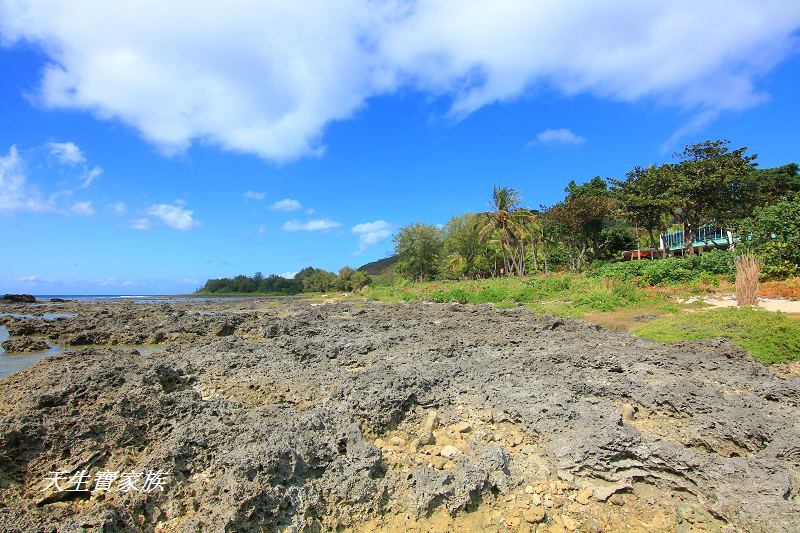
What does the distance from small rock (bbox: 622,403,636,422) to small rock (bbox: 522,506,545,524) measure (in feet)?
7.20

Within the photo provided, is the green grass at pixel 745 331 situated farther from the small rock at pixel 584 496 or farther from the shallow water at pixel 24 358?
the shallow water at pixel 24 358

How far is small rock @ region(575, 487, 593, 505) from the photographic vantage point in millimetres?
3766

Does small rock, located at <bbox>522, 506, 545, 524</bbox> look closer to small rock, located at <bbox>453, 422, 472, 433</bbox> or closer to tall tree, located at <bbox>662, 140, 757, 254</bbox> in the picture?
small rock, located at <bbox>453, 422, 472, 433</bbox>

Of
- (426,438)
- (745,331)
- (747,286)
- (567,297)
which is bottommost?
(426,438)

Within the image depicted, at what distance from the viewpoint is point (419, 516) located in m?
3.56

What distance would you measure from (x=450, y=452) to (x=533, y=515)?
1.15m

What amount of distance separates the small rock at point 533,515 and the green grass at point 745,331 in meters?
6.59

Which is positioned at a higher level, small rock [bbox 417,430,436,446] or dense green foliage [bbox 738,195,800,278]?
dense green foliage [bbox 738,195,800,278]

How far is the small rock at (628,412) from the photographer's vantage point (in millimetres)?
5309

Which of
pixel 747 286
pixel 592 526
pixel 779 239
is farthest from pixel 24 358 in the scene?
pixel 779 239

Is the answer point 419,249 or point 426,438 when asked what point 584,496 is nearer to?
point 426,438

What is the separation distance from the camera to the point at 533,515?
11.7 feet

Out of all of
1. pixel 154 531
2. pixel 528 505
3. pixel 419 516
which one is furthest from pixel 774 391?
pixel 154 531

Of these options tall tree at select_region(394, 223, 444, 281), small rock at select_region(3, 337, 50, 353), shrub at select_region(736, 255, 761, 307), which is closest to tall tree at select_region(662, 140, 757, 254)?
shrub at select_region(736, 255, 761, 307)
